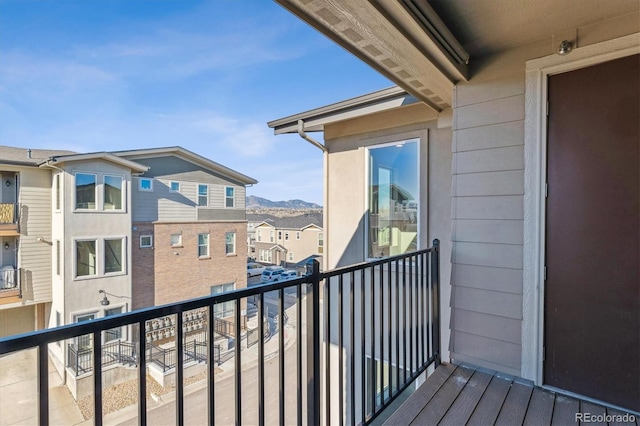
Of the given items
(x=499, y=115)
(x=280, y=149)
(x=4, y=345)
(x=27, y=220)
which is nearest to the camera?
(x=4, y=345)

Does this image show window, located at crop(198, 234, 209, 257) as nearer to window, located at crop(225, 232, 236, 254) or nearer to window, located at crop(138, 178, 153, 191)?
window, located at crop(225, 232, 236, 254)

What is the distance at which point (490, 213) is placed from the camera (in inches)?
85.0

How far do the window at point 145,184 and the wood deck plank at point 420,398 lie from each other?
995 cm

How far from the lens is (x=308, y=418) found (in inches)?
53.3

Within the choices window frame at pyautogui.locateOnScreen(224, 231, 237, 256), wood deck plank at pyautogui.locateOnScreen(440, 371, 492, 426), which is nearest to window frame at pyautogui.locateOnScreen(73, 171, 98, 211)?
window frame at pyautogui.locateOnScreen(224, 231, 237, 256)

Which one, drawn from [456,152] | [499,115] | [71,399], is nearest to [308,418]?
[456,152]

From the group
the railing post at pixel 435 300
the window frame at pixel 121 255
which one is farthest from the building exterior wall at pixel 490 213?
the window frame at pixel 121 255

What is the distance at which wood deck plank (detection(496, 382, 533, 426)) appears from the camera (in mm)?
1644

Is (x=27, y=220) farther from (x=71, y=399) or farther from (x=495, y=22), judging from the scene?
(x=495, y=22)

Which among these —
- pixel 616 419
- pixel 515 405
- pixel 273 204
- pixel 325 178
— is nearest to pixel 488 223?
pixel 515 405

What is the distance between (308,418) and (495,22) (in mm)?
2281

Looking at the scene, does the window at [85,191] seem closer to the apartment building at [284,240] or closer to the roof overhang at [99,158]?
the roof overhang at [99,158]

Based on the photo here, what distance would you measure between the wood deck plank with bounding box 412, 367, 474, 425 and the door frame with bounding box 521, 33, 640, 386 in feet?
1.21

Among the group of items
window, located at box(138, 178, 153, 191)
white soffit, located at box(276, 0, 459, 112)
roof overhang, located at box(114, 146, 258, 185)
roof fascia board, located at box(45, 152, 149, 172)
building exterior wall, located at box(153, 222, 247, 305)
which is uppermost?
roof overhang, located at box(114, 146, 258, 185)
